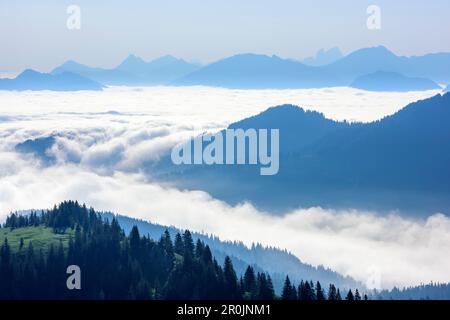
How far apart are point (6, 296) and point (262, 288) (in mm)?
80698
